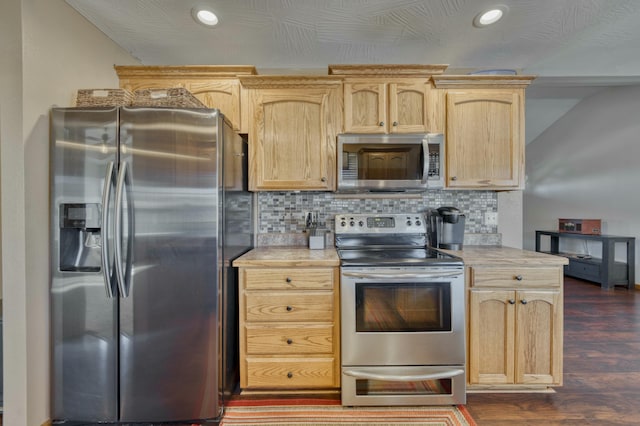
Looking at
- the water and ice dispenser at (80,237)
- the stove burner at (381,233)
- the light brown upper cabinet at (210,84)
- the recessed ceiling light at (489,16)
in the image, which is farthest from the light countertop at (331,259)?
the recessed ceiling light at (489,16)

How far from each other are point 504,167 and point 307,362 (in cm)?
197

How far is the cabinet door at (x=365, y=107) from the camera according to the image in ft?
7.10

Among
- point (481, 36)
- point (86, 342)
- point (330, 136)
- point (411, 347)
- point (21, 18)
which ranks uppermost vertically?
point (481, 36)

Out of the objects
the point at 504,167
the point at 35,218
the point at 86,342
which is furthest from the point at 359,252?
the point at 35,218

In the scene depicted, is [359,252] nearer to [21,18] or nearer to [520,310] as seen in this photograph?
[520,310]

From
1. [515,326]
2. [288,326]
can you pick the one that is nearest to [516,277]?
[515,326]

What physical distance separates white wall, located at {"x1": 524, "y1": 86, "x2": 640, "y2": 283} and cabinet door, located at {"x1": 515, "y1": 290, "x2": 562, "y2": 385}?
4.05 m

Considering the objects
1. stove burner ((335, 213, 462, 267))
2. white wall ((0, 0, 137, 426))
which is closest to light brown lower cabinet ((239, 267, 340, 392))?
stove burner ((335, 213, 462, 267))

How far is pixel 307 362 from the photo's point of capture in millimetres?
1856

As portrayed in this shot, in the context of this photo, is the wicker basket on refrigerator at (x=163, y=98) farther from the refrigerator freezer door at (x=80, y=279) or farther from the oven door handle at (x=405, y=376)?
the oven door handle at (x=405, y=376)

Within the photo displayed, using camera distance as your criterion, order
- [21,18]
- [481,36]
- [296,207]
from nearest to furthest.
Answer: [21,18]
[481,36]
[296,207]

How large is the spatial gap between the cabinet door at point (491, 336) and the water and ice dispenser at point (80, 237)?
222 centimetres

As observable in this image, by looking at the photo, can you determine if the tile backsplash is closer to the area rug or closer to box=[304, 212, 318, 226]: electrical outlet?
box=[304, 212, 318, 226]: electrical outlet

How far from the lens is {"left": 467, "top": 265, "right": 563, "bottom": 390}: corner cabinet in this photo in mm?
1843
